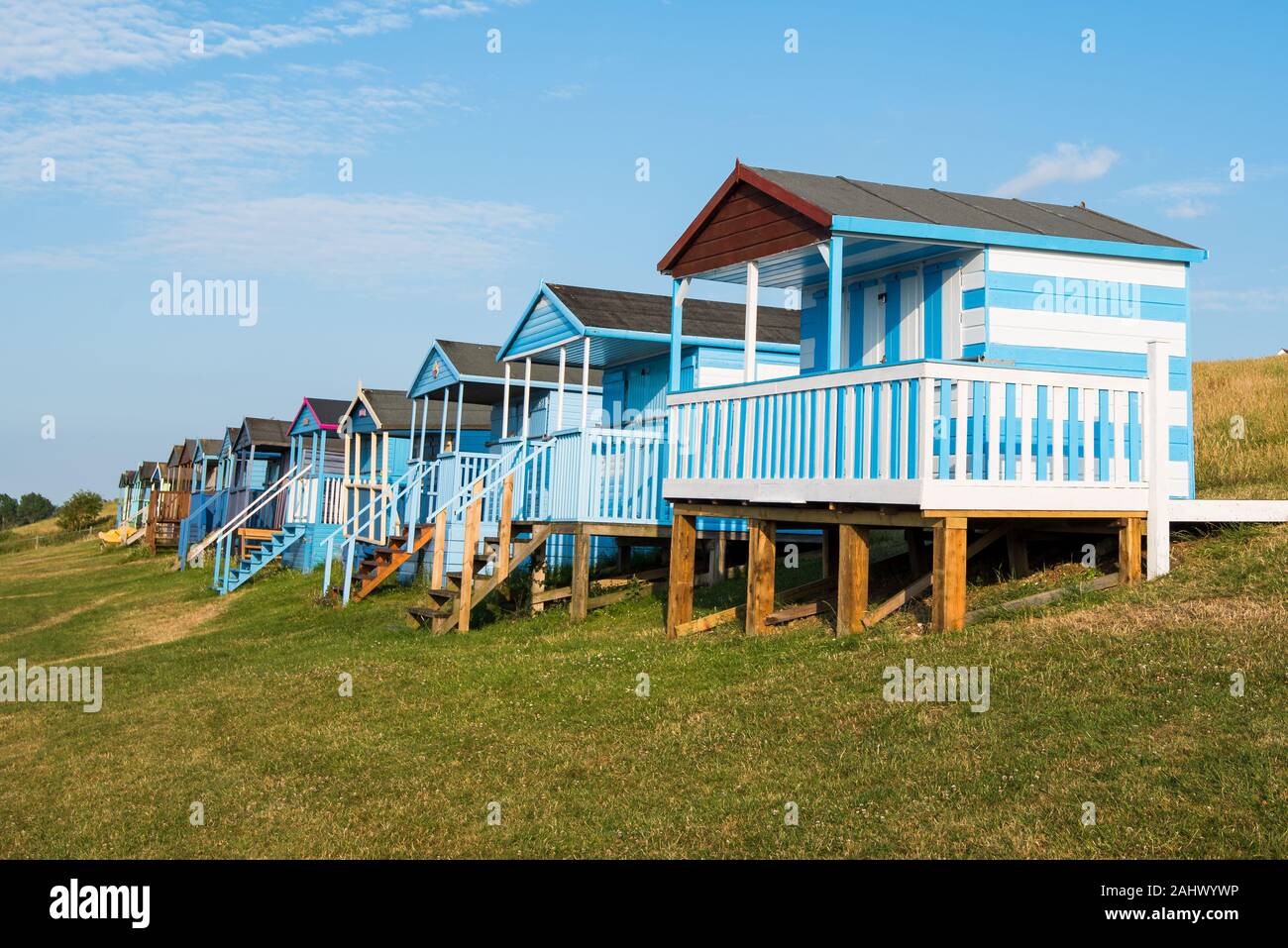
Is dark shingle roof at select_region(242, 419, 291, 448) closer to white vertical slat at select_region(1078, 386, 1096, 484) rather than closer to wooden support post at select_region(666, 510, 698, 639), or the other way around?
wooden support post at select_region(666, 510, 698, 639)

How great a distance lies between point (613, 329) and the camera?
1823cm

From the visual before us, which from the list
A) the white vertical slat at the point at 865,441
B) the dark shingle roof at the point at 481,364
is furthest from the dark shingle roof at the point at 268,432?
the white vertical slat at the point at 865,441

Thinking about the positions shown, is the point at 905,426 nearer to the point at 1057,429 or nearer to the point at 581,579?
the point at 1057,429

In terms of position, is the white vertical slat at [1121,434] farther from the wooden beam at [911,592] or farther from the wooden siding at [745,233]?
the wooden siding at [745,233]

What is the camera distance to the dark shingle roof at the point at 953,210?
1259 cm

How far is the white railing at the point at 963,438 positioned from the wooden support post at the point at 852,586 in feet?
1.56

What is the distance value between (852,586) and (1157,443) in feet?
10.2

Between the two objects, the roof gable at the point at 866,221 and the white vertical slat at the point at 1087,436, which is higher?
the roof gable at the point at 866,221

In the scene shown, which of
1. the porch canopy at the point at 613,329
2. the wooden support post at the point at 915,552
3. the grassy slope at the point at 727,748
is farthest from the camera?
the porch canopy at the point at 613,329

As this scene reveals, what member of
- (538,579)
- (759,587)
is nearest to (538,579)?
(538,579)

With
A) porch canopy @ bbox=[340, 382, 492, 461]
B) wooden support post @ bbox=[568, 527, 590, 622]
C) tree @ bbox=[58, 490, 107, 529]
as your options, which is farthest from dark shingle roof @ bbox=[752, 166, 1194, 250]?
tree @ bbox=[58, 490, 107, 529]

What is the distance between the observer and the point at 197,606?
83.4 feet
